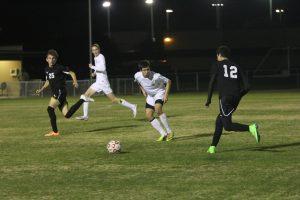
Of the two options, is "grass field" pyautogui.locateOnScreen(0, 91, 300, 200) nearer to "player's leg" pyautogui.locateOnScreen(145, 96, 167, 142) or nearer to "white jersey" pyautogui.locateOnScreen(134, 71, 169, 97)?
"player's leg" pyautogui.locateOnScreen(145, 96, 167, 142)

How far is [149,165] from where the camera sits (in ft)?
31.6

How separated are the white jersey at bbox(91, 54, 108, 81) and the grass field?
2373 mm

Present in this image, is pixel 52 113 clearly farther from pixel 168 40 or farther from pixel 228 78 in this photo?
pixel 168 40

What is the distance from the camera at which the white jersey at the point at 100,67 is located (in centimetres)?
1731

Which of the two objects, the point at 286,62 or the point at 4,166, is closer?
the point at 4,166

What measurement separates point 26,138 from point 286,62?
57932 mm

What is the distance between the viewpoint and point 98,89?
18.2m

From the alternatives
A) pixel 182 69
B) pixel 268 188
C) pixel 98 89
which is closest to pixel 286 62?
pixel 182 69

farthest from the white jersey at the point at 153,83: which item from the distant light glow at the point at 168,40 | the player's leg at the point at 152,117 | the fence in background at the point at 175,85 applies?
the distant light glow at the point at 168,40

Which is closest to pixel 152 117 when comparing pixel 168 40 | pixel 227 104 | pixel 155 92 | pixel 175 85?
pixel 155 92

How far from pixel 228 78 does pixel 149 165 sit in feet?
7.09

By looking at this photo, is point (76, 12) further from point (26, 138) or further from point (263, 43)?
point (26, 138)

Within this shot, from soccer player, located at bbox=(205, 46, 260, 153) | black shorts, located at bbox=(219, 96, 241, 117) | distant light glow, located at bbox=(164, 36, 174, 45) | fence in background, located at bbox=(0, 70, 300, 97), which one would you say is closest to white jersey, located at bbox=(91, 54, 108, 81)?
soccer player, located at bbox=(205, 46, 260, 153)

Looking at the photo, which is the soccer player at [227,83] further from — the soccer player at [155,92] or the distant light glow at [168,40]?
the distant light glow at [168,40]
